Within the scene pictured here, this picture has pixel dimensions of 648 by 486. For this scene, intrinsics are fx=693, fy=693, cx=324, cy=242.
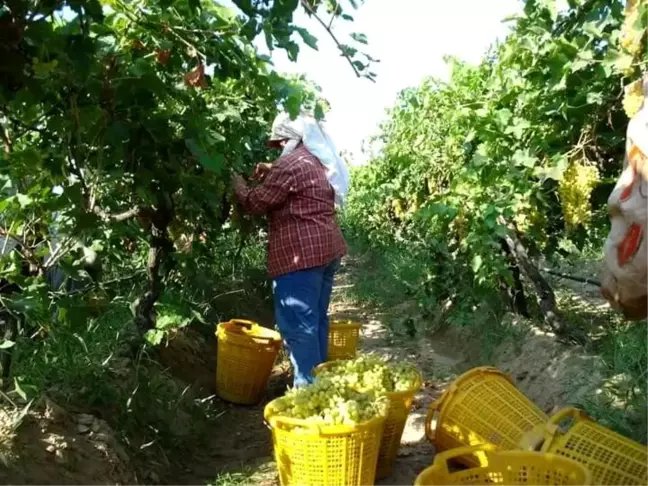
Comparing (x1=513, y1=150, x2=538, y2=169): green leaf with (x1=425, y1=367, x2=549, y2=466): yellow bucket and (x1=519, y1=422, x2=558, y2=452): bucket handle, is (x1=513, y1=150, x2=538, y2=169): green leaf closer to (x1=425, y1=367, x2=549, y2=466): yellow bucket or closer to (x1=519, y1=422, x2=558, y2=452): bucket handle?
(x1=425, y1=367, x2=549, y2=466): yellow bucket

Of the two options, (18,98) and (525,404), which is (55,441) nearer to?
(18,98)

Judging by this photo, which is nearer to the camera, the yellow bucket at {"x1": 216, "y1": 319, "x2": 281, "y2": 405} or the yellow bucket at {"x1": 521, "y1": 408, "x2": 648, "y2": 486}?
the yellow bucket at {"x1": 521, "y1": 408, "x2": 648, "y2": 486}

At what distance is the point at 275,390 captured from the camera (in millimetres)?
4406

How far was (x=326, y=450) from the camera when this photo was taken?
7.70 feet

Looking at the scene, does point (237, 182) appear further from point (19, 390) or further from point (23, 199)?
point (19, 390)

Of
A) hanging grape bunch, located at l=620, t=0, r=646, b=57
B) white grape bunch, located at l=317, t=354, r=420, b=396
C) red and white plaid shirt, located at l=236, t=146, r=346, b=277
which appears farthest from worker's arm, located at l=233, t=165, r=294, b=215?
hanging grape bunch, located at l=620, t=0, r=646, b=57

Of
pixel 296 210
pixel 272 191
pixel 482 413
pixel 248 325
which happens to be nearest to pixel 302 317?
pixel 296 210

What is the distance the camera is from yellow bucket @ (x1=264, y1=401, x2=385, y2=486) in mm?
2336

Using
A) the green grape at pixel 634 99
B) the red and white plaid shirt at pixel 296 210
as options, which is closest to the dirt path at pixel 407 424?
the red and white plaid shirt at pixel 296 210

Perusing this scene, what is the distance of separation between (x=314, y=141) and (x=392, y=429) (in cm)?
152

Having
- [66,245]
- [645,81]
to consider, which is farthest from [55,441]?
[645,81]

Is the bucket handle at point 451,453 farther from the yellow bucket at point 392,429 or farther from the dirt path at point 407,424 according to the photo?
the dirt path at point 407,424

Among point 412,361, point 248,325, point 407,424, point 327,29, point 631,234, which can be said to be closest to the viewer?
point 631,234

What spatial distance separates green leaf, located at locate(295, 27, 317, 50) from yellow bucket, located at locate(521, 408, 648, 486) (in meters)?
1.47
